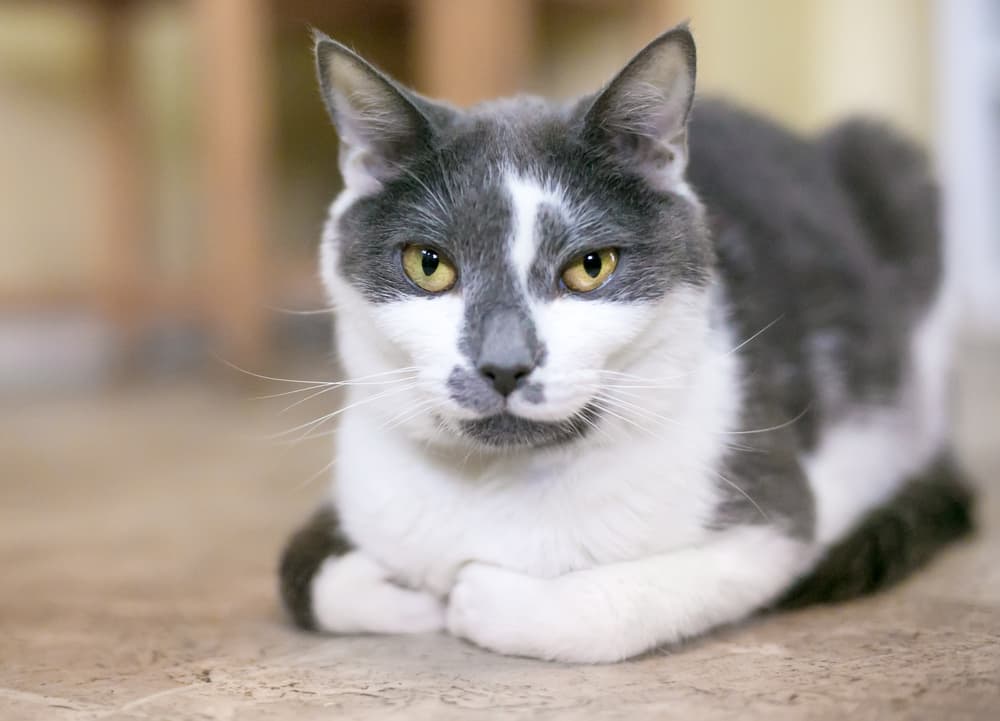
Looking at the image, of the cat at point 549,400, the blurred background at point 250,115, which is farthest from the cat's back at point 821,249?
the blurred background at point 250,115

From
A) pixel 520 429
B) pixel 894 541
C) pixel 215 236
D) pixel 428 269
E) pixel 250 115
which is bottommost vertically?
pixel 894 541

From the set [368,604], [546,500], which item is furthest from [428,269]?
[368,604]

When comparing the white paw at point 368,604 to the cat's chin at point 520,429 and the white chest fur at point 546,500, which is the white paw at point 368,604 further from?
the cat's chin at point 520,429

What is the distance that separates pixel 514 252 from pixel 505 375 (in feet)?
0.46

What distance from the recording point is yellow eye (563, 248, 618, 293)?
1108mm

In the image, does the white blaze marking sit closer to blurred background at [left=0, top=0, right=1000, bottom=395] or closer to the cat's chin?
the cat's chin

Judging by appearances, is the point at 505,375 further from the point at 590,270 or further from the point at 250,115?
the point at 250,115

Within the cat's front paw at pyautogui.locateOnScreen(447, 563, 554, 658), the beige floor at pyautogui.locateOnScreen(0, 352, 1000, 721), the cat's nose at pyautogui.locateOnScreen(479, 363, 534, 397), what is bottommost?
the beige floor at pyautogui.locateOnScreen(0, 352, 1000, 721)

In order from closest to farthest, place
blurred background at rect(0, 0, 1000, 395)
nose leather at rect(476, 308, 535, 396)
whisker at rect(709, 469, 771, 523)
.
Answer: nose leather at rect(476, 308, 535, 396)
whisker at rect(709, 469, 771, 523)
blurred background at rect(0, 0, 1000, 395)

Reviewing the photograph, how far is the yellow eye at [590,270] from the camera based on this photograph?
3.64ft

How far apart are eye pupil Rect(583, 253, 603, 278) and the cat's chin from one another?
0.46ft

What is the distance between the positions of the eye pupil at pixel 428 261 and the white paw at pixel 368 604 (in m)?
0.37

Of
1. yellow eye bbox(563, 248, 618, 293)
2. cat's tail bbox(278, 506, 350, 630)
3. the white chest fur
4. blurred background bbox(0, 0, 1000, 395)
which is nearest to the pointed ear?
yellow eye bbox(563, 248, 618, 293)

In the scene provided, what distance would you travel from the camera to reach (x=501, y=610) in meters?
1.14
